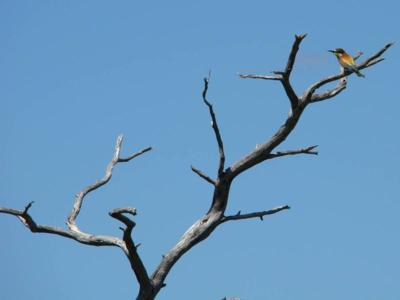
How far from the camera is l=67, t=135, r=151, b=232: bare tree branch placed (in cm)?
1118

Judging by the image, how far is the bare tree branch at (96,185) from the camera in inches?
440

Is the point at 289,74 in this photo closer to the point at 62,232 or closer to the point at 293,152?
the point at 293,152

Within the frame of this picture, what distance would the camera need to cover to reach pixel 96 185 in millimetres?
11711

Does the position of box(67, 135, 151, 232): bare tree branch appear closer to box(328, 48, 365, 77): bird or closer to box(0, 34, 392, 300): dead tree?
box(0, 34, 392, 300): dead tree

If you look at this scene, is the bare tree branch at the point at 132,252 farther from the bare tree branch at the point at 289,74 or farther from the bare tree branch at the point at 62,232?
the bare tree branch at the point at 289,74

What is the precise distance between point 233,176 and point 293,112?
0.94 meters

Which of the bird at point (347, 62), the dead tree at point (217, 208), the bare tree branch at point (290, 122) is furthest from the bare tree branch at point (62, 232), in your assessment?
the bird at point (347, 62)

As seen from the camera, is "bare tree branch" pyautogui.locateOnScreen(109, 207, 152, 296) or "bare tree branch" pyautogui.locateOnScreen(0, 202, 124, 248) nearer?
"bare tree branch" pyautogui.locateOnScreen(109, 207, 152, 296)

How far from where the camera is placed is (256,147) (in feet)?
34.7

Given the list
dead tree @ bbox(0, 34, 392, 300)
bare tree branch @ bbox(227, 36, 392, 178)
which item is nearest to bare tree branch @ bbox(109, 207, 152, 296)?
dead tree @ bbox(0, 34, 392, 300)

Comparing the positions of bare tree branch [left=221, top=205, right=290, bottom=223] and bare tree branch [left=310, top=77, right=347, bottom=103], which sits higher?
bare tree branch [left=310, top=77, right=347, bottom=103]

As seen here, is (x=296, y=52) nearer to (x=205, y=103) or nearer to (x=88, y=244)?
(x=205, y=103)

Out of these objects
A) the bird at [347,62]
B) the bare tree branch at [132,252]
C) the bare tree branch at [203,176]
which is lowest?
the bare tree branch at [132,252]

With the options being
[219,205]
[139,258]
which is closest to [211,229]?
[219,205]
